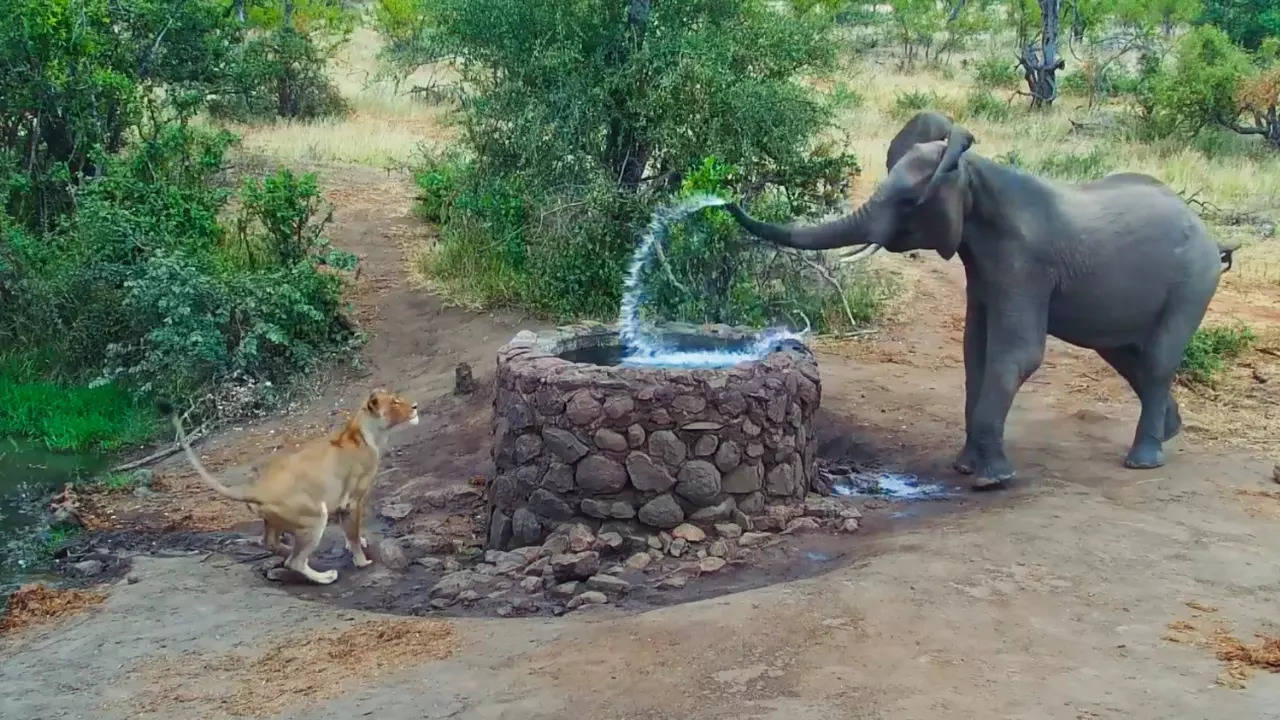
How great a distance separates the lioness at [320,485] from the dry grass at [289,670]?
0.90 m

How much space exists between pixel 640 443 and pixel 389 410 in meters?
1.48

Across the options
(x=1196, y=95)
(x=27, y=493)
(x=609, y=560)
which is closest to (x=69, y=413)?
(x=27, y=493)

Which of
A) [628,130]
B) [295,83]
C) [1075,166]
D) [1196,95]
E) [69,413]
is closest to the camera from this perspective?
[69,413]

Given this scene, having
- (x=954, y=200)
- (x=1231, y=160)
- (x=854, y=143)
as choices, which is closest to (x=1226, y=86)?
(x=1231, y=160)

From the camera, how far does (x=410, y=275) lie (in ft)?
44.7

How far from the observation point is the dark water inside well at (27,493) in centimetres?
833

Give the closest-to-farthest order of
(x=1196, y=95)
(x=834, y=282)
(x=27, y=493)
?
(x=27, y=493) → (x=834, y=282) → (x=1196, y=95)

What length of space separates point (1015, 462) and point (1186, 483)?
3.40 ft

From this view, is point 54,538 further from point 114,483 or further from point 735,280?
point 735,280

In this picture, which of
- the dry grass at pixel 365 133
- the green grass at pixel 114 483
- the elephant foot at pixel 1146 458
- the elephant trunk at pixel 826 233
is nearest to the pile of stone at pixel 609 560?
the elephant trunk at pixel 826 233

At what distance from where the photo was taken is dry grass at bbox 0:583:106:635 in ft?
23.1

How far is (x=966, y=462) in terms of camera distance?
8438mm

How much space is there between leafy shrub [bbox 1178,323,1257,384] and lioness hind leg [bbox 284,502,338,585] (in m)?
6.62

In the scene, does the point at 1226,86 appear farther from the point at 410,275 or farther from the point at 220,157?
the point at 220,157
